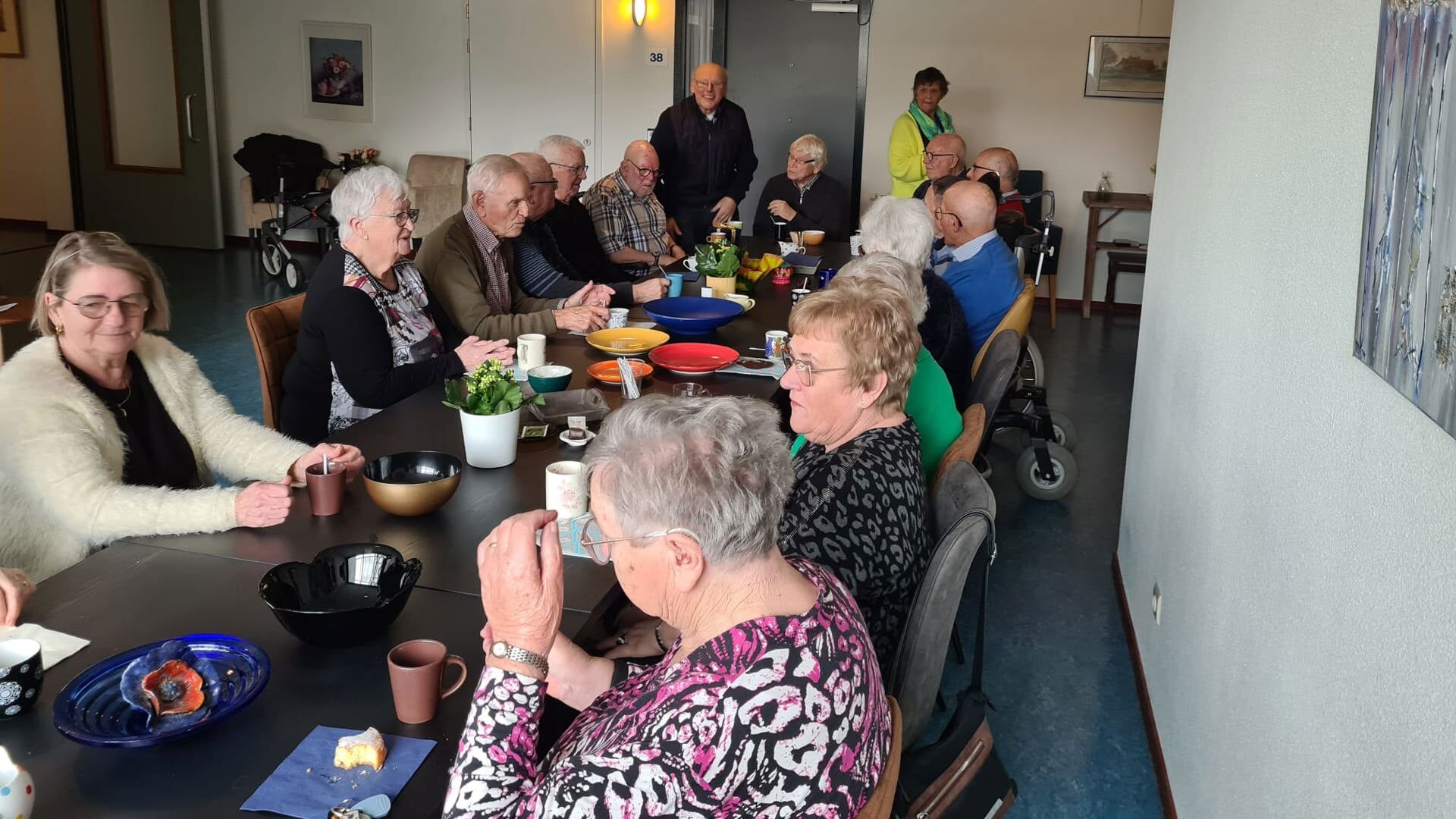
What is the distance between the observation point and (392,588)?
1796 millimetres

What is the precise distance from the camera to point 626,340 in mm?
3680

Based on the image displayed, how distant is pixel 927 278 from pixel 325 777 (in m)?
2.93

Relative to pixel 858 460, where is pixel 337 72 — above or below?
above

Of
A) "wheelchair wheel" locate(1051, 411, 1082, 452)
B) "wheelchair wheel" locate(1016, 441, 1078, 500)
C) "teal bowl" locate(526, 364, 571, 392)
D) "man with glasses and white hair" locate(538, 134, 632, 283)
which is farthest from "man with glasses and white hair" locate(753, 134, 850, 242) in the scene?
"teal bowl" locate(526, 364, 571, 392)

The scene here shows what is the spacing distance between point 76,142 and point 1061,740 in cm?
1065

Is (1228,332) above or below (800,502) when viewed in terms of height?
above

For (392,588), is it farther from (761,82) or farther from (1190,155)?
(761,82)

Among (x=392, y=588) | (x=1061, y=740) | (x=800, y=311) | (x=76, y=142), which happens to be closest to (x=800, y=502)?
(x=800, y=311)

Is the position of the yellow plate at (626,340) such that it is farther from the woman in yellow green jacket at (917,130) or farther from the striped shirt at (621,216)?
the woman in yellow green jacket at (917,130)

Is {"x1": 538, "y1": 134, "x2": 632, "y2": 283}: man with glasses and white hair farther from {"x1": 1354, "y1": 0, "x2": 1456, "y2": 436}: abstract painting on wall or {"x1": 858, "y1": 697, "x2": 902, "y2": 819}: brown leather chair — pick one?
{"x1": 1354, "y1": 0, "x2": 1456, "y2": 436}: abstract painting on wall

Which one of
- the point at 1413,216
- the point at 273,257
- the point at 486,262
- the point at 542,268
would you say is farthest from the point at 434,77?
the point at 1413,216

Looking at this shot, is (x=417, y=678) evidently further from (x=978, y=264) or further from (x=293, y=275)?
(x=293, y=275)

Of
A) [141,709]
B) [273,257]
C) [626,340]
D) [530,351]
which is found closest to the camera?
[141,709]

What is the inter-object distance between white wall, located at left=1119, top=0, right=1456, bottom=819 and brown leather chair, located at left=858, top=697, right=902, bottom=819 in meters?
0.56
